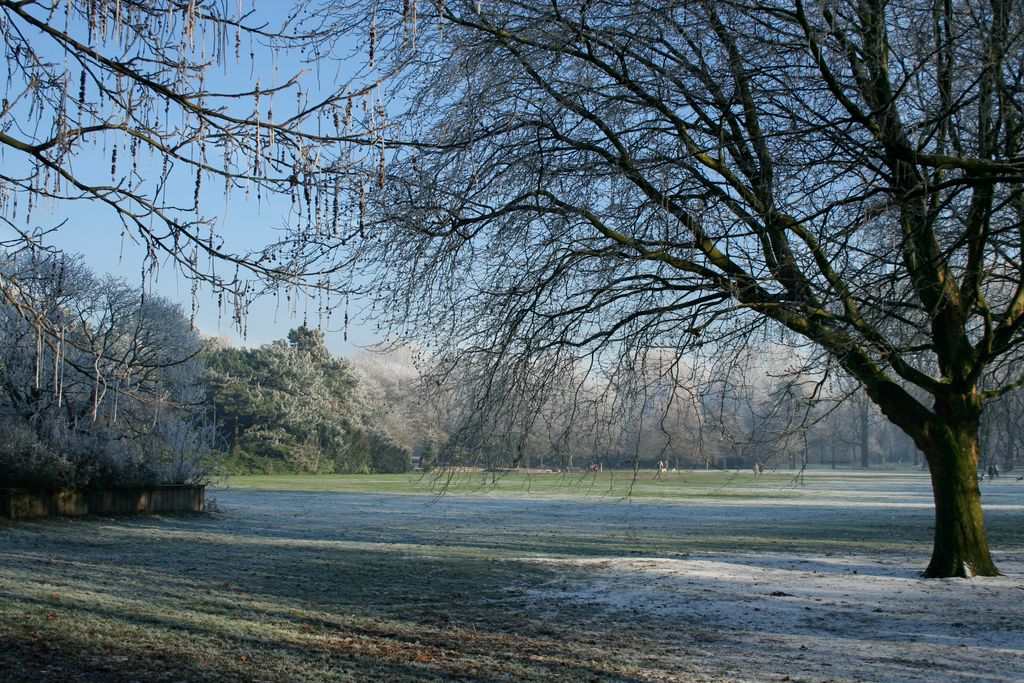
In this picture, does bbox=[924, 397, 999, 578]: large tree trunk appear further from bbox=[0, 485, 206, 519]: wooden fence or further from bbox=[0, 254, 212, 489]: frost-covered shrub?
bbox=[0, 485, 206, 519]: wooden fence

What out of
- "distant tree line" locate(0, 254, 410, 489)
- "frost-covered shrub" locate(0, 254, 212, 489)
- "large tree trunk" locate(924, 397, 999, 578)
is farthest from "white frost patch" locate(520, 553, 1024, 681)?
"frost-covered shrub" locate(0, 254, 212, 489)

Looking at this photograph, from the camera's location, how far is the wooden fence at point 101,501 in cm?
1811

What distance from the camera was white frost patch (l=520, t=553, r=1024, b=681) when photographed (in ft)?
24.1

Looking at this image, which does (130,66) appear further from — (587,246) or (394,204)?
(587,246)

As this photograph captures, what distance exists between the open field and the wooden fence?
0.54 metres

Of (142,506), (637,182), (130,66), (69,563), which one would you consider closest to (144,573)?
(69,563)

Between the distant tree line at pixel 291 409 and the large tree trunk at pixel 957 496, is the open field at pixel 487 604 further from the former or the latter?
the distant tree line at pixel 291 409

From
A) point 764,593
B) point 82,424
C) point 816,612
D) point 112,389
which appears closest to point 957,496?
point 764,593

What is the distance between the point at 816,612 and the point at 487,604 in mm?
3595

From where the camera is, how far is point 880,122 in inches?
331

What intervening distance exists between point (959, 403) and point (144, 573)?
34.1 ft

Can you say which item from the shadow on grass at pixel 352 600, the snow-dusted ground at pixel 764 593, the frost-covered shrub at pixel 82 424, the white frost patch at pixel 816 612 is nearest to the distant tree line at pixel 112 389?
the frost-covered shrub at pixel 82 424

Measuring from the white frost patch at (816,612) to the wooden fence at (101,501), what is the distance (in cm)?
1093

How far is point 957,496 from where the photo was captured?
38.1ft
